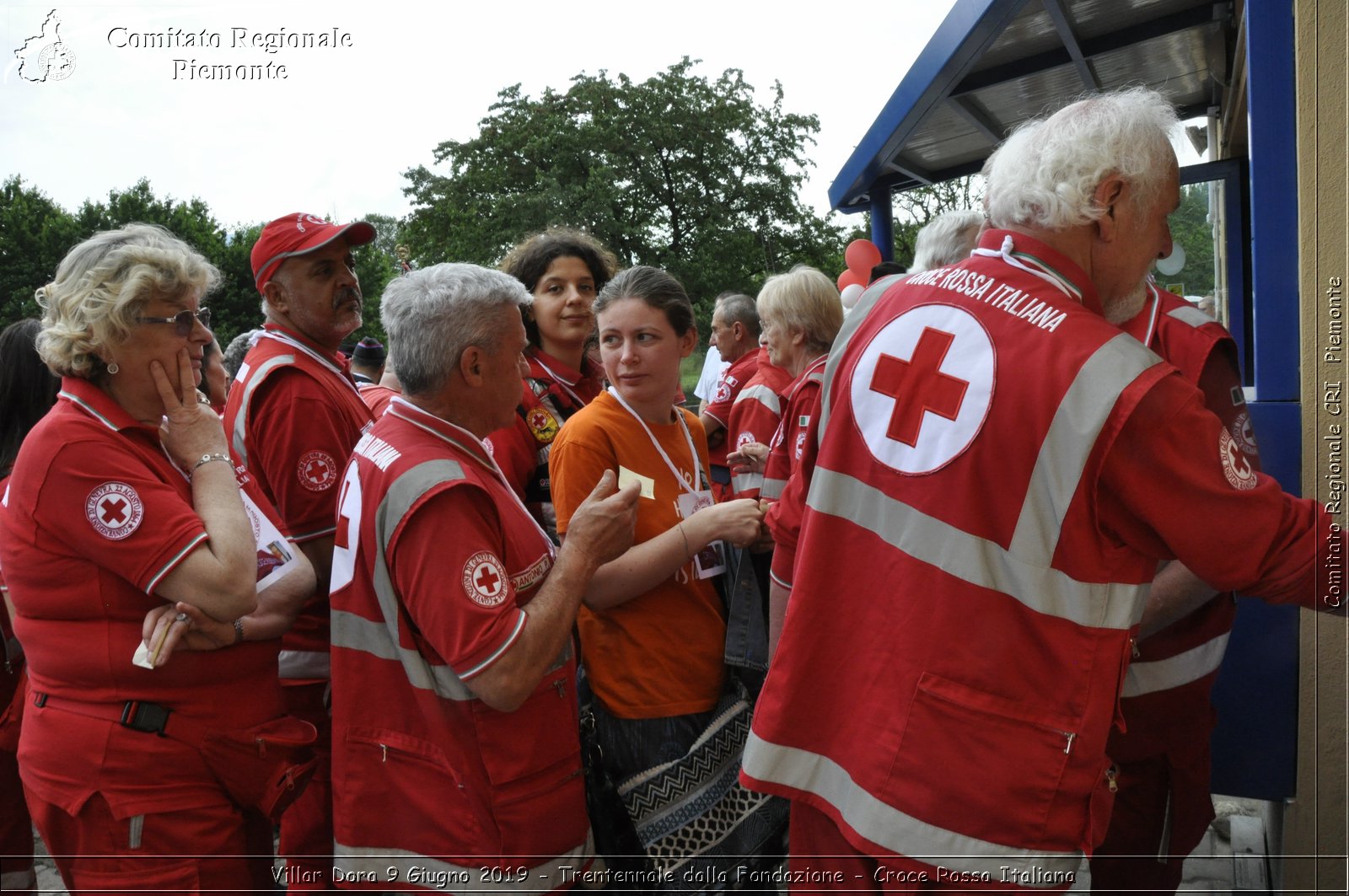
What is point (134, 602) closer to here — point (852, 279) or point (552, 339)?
point (552, 339)

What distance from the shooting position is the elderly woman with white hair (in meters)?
2.24

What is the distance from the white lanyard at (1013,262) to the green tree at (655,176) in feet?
83.2

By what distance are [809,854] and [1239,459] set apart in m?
1.13

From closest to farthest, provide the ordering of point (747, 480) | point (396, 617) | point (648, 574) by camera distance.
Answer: point (396, 617), point (648, 574), point (747, 480)

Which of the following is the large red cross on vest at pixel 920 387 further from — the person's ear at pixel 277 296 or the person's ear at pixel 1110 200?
the person's ear at pixel 277 296

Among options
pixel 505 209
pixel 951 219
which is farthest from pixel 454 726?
pixel 505 209

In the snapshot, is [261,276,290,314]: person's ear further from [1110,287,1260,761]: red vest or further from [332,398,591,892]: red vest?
[1110,287,1260,761]: red vest

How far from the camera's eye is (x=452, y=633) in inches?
81.1

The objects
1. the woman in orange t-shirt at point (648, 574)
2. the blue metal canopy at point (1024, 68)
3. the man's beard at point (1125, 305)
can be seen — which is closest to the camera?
the man's beard at point (1125, 305)

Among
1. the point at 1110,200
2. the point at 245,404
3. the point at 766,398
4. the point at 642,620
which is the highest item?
the point at 1110,200

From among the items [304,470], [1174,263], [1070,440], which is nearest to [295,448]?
[304,470]

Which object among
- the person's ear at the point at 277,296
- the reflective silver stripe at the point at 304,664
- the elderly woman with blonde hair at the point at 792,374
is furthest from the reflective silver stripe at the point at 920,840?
the person's ear at the point at 277,296

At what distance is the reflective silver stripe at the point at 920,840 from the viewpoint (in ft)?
5.47

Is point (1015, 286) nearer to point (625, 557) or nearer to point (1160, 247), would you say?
point (1160, 247)
